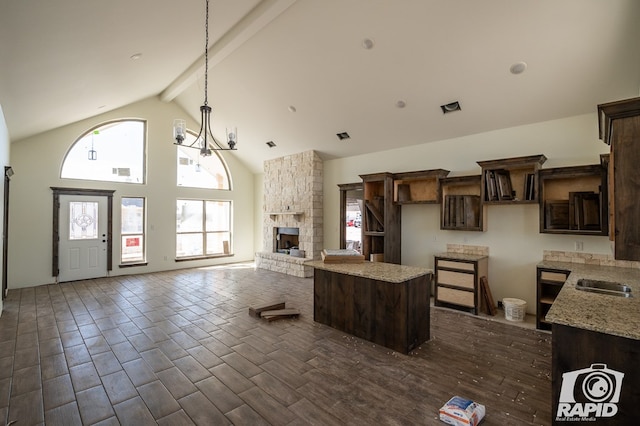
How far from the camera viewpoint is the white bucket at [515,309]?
4129 mm

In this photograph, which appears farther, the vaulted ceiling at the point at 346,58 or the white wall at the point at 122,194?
the white wall at the point at 122,194

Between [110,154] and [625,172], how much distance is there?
8.59 meters

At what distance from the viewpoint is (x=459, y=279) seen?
15.0 ft

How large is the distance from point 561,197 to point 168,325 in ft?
18.0

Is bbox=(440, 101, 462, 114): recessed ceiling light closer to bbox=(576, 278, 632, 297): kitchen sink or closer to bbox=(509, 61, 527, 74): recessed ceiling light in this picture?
bbox=(509, 61, 527, 74): recessed ceiling light

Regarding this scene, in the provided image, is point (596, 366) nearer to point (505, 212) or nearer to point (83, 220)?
point (505, 212)

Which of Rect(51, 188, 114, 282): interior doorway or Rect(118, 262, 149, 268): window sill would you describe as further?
Rect(118, 262, 149, 268): window sill

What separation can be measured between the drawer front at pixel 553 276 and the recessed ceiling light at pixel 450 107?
2536 mm

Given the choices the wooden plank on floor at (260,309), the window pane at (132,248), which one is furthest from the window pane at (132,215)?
the wooden plank on floor at (260,309)

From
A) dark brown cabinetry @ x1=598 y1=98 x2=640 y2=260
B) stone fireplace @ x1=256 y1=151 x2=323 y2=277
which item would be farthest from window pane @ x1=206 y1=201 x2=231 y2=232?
dark brown cabinetry @ x1=598 y1=98 x2=640 y2=260

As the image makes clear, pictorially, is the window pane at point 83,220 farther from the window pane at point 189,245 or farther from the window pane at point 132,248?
the window pane at point 189,245

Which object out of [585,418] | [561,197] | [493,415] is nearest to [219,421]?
[493,415]

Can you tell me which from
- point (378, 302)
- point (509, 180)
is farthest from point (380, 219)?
point (378, 302)

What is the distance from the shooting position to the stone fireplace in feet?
23.8
